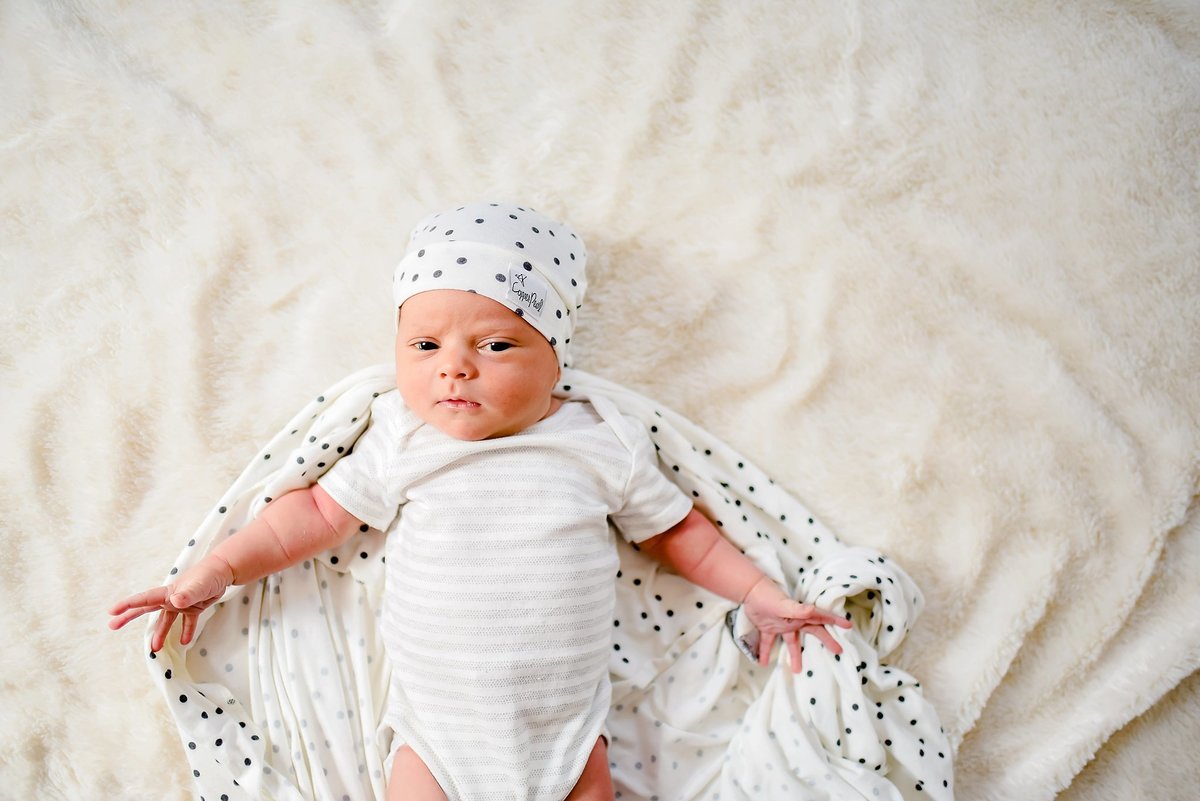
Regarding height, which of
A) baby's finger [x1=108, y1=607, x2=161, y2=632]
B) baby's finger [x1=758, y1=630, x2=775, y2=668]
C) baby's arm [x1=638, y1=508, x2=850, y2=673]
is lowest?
baby's finger [x1=758, y1=630, x2=775, y2=668]

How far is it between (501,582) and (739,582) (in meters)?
0.38

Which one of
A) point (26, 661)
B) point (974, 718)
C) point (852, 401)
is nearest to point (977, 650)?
point (974, 718)

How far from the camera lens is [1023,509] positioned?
5.05ft

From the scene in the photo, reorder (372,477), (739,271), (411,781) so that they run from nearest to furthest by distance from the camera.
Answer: (411,781) → (372,477) → (739,271)

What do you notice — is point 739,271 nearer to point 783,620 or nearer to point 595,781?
point 783,620

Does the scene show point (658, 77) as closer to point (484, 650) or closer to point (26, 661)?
point (484, 650)

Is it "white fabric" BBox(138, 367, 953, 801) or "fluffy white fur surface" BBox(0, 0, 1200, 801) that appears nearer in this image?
"white fabric" BBox(138, 367, 953, 801)

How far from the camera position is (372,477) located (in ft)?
4.69

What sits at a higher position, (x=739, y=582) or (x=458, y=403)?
(x=458, y=403)

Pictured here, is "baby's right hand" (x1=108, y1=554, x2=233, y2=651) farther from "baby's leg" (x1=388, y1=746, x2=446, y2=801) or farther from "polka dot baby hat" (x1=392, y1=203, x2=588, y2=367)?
"polka dot baby hat" (x1=392, y1=203, x2=588, y2=367)

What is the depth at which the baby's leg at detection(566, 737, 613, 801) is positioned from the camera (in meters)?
1.33

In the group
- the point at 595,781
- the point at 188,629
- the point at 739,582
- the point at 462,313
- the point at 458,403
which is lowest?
the point at 595,781

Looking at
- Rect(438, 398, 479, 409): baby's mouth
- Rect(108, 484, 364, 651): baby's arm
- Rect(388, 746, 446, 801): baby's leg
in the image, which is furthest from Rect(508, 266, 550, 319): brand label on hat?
Rect(388, 746, 446, 801): baby's leg

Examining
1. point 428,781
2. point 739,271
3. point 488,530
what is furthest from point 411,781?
point 739,271
